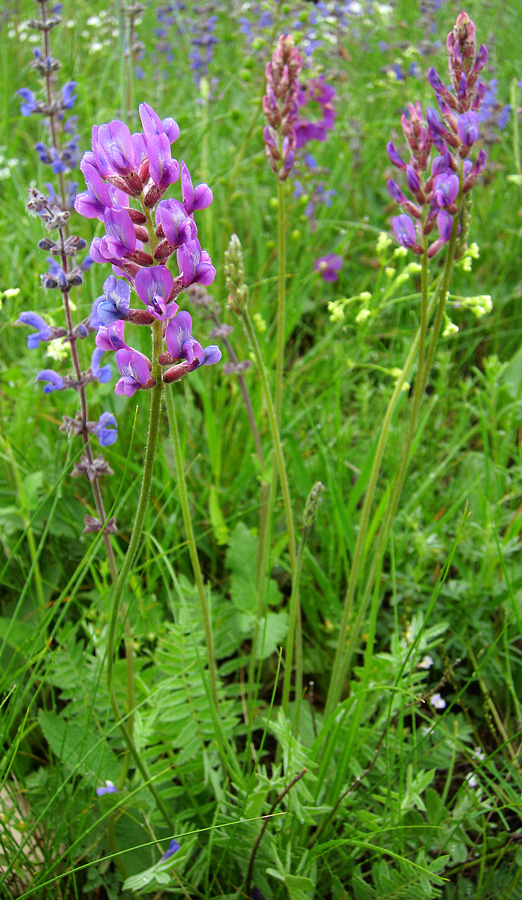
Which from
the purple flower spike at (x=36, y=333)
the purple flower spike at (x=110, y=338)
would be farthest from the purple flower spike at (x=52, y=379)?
the purple flower spike at (x=110, y=338)

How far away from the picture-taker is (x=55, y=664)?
66.5 inches

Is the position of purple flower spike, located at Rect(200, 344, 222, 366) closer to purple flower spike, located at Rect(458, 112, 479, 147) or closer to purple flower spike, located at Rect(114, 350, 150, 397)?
purple flower spike, located at Rect(114, 350, 150, 397)

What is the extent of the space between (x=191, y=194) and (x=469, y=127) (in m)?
0.66

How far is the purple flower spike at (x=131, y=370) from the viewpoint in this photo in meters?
0.96

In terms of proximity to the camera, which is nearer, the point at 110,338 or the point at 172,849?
the point at 110,338

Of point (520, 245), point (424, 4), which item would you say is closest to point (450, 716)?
point (520, 245)

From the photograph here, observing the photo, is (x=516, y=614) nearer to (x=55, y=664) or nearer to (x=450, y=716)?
(x=450, y=716)

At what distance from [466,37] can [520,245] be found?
2.65 meters

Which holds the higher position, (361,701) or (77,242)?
(77,242)

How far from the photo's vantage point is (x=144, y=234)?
3.23ft

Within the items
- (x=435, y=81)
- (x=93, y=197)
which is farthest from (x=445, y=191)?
(x=93, y=197)

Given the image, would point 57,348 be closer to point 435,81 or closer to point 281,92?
point 281,92

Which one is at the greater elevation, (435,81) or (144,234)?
(435,81)

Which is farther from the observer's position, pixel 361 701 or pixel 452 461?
pixel 452 461
